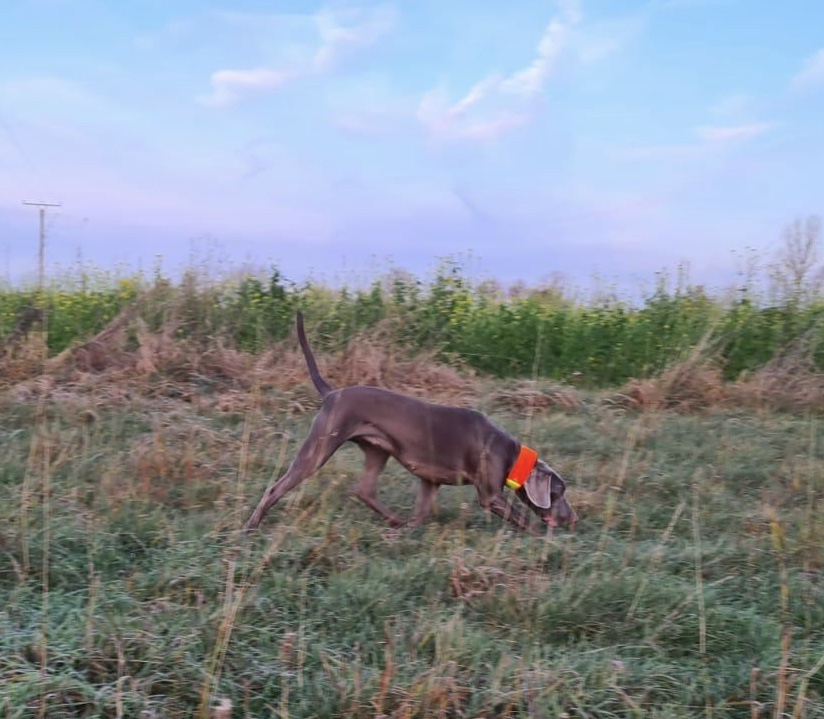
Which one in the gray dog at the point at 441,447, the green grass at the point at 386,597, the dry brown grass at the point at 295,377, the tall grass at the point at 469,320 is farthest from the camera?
the tall grass at the point at 469,320

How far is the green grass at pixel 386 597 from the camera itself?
284cm

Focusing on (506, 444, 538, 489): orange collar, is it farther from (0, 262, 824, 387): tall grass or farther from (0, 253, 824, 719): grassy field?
(0, 262, 824, 387): tall grass

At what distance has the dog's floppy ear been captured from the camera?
4664 mm

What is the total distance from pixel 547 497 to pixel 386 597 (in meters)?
1.44

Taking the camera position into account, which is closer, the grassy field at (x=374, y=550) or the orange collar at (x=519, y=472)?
the grassy field at (x=374, y=550)

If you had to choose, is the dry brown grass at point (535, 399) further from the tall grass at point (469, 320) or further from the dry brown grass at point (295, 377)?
the tall grass at point (469, 320)

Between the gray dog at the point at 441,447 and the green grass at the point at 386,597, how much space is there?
0.22 m

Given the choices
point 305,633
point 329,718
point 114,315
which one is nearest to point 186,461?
point 305,633

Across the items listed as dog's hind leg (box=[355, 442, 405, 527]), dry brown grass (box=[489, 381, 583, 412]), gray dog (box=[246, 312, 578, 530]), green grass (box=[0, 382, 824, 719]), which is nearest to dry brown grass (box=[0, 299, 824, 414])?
dry brown grass (box=[489, 381, 583, 412])

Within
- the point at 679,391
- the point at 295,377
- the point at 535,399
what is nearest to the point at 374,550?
the point at 295,377

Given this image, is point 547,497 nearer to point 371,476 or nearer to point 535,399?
point 371,476

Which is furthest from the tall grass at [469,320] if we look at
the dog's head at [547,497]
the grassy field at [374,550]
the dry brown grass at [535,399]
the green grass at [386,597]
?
the dog's head at [547,497]

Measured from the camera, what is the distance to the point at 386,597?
11.7 ft

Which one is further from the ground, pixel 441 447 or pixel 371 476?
pixel 441 447
